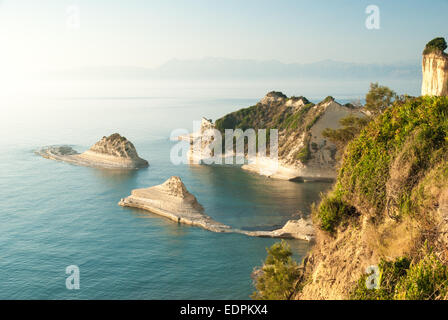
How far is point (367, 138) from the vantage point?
65.4ft

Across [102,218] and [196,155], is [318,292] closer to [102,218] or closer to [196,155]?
[102,218]

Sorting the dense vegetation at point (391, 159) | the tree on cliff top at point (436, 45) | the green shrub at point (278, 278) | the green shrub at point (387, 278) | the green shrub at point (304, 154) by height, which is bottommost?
the green shrub at point (278, 278)

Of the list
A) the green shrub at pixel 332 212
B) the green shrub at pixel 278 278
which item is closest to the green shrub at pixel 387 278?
the green shrub at pixel 332 212

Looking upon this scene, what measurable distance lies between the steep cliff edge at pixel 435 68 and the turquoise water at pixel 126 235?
17.4m

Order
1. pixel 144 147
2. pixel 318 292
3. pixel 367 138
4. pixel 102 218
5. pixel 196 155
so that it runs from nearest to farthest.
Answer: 1. pixel 318 292
2. pixel 367 138
3. pixel 102 218
4. pixel 196 155
5. pixel 144 147

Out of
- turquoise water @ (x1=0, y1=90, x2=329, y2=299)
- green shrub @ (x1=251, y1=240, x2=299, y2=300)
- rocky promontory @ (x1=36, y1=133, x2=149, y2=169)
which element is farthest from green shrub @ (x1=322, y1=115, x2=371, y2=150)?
rocky promontory @ (x1=36, y1=133, x2=149, y2=169)

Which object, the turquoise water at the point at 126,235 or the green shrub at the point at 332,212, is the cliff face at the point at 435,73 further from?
the green shrub at the point at 332,212

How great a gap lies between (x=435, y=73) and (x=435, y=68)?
1.36 ft

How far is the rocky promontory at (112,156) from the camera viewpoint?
79.1m

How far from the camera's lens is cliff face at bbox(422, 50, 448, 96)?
34750 millimetres

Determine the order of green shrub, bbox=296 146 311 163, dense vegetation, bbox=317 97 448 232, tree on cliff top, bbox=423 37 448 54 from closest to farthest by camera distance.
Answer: dense vegetation, bbox=317 97 448 232, tree on cliff top, bbox=423 37 448 54, green shrub, bbox=296 146 311 163

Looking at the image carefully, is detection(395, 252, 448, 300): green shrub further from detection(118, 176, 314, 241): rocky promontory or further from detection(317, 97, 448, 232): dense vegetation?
detection(118, 176, 314, 241): rocky promontory
